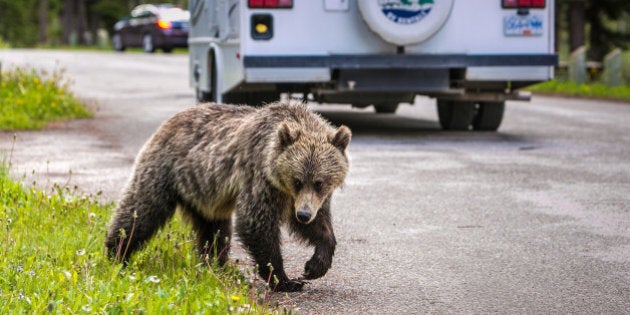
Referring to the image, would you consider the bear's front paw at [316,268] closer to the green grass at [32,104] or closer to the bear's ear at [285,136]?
the bear's ear at [285,136]

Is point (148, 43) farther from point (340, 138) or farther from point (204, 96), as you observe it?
point (340, 138)

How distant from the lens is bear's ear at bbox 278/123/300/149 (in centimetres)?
568

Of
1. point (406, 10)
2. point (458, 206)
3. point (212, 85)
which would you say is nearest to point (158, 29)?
point (212, 85)

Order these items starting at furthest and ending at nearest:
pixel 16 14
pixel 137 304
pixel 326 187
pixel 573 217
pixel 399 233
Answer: pixel 16 14 < pixel 573 217 < pixel 399 233 < pixel 326 187 < pixel 137 304

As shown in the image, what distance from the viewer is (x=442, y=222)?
7797 millimetres

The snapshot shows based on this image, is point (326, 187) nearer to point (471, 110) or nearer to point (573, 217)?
point (573, 217)

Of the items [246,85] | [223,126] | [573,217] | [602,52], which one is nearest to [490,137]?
[246,85]

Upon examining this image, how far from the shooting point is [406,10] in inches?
481

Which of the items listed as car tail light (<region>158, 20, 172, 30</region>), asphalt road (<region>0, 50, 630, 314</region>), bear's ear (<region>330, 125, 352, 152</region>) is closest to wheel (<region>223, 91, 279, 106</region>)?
asphalt road (<region>0, 50, 630, 314</region>)

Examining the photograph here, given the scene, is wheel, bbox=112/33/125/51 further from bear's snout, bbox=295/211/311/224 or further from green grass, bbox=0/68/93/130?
bear's snout, bbox=295/211/311/224

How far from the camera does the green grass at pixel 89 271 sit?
187 inches

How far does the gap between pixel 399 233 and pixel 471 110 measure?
6.95m

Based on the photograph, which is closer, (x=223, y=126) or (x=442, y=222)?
(x=223, y=126)

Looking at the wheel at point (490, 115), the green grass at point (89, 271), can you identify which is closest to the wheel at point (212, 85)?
the wheel at point (490, 115)
